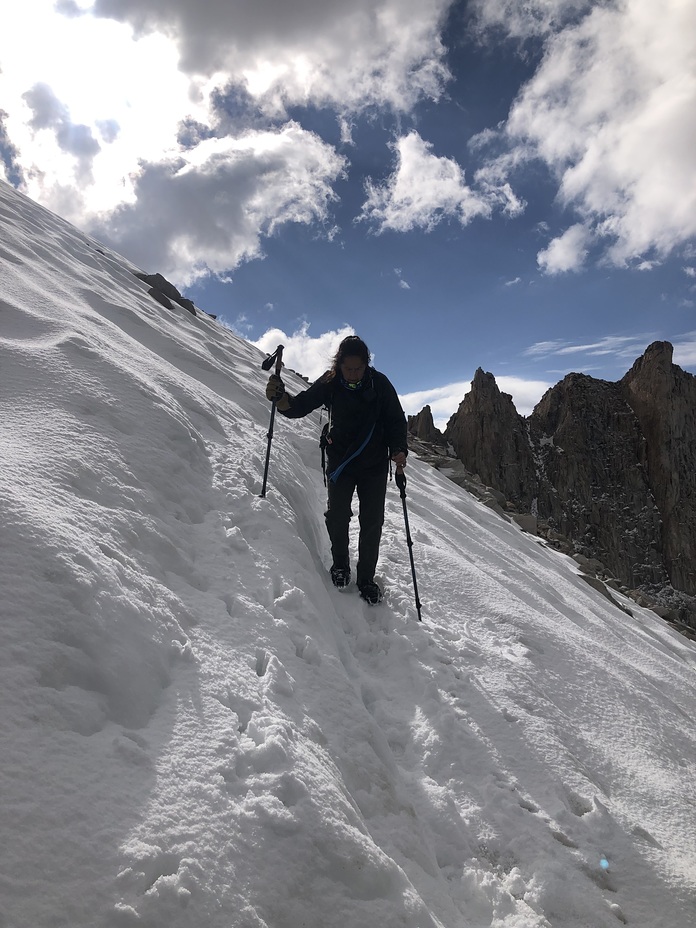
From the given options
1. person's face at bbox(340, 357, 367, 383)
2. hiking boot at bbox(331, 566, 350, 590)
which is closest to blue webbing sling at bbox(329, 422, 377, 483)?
person's face at bbox(340, 357, 367, 383)

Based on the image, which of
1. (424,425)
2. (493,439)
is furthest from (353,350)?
(493,439)

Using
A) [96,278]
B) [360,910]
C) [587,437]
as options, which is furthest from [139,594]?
[587,437]

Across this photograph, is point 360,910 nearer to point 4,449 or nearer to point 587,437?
point 4,449

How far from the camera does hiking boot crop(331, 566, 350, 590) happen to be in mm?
6480

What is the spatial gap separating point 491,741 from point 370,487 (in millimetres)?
3051

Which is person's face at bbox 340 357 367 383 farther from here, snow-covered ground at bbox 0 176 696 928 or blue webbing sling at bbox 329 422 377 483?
snow-covered ground at bbox 0 176 696 928

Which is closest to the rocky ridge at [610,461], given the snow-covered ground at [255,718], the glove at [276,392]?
the glove at [276,392]

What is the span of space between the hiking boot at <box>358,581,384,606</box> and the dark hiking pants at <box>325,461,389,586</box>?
0.06 meters

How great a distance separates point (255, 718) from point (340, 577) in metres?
3.21

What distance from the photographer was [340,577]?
6.48m

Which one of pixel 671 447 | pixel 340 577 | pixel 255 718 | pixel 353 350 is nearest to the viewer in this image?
pixel 255 718

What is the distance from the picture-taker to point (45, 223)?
1590 centimetres

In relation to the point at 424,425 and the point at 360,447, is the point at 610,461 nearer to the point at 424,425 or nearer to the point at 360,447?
the point at 424,425

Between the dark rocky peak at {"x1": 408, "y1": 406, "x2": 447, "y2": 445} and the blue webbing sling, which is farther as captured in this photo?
the dark rocky peak at {"x1": 408, "y1": 406, "x2": 447, "y2": 445}
